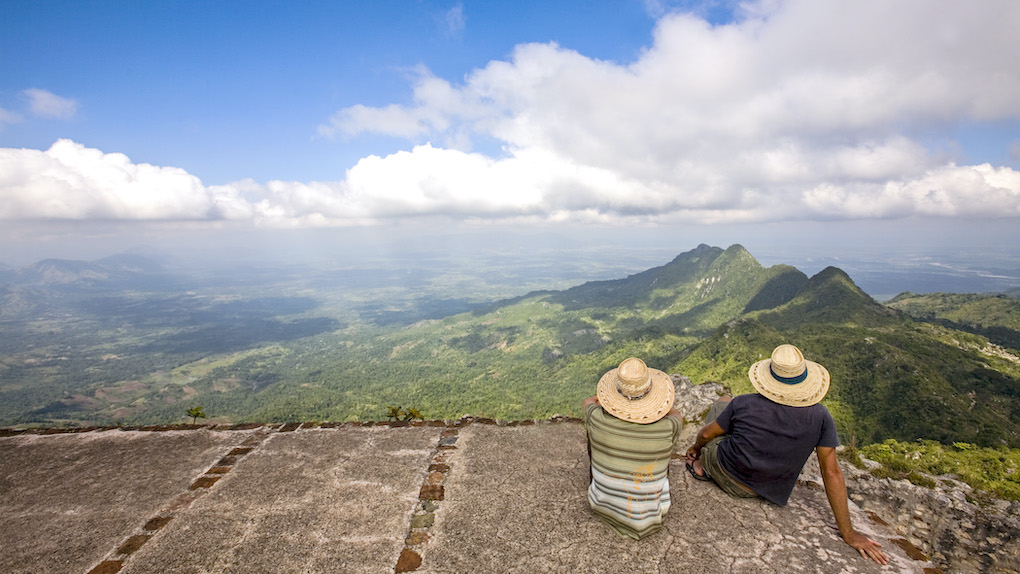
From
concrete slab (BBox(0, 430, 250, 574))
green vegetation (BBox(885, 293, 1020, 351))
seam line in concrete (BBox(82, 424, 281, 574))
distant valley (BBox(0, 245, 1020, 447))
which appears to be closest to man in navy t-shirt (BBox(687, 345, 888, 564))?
seam line in concrete (BBox(82, 424, 281, 574))

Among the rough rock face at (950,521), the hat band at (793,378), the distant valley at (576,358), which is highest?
the hat band at (793,378)

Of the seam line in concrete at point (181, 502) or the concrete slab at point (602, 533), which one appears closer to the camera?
the concrete slab at point (602, 533)

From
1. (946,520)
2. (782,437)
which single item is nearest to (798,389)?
(782,437)

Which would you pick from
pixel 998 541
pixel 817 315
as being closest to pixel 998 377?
pixel 817 315

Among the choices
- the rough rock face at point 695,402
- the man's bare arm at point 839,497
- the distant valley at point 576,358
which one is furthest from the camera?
the distant valley at point 576,358

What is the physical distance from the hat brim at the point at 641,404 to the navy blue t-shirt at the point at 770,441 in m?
1.16

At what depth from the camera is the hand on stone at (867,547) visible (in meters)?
3.81

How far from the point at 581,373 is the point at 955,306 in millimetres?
79060

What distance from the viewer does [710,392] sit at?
1280 centimetres

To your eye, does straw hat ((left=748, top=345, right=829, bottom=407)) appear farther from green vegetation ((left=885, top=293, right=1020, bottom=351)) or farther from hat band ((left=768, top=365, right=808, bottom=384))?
green vegetation ((left=885, top=293, right=1020, bottom=351))

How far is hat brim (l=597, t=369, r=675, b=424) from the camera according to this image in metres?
3.84

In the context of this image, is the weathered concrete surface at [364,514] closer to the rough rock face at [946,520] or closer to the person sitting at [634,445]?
the person sitting at [634,445]

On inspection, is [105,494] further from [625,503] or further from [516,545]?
[625,503]

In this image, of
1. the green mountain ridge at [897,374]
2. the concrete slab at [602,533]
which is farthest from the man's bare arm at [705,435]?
the green mountain ridge at [897,374]
